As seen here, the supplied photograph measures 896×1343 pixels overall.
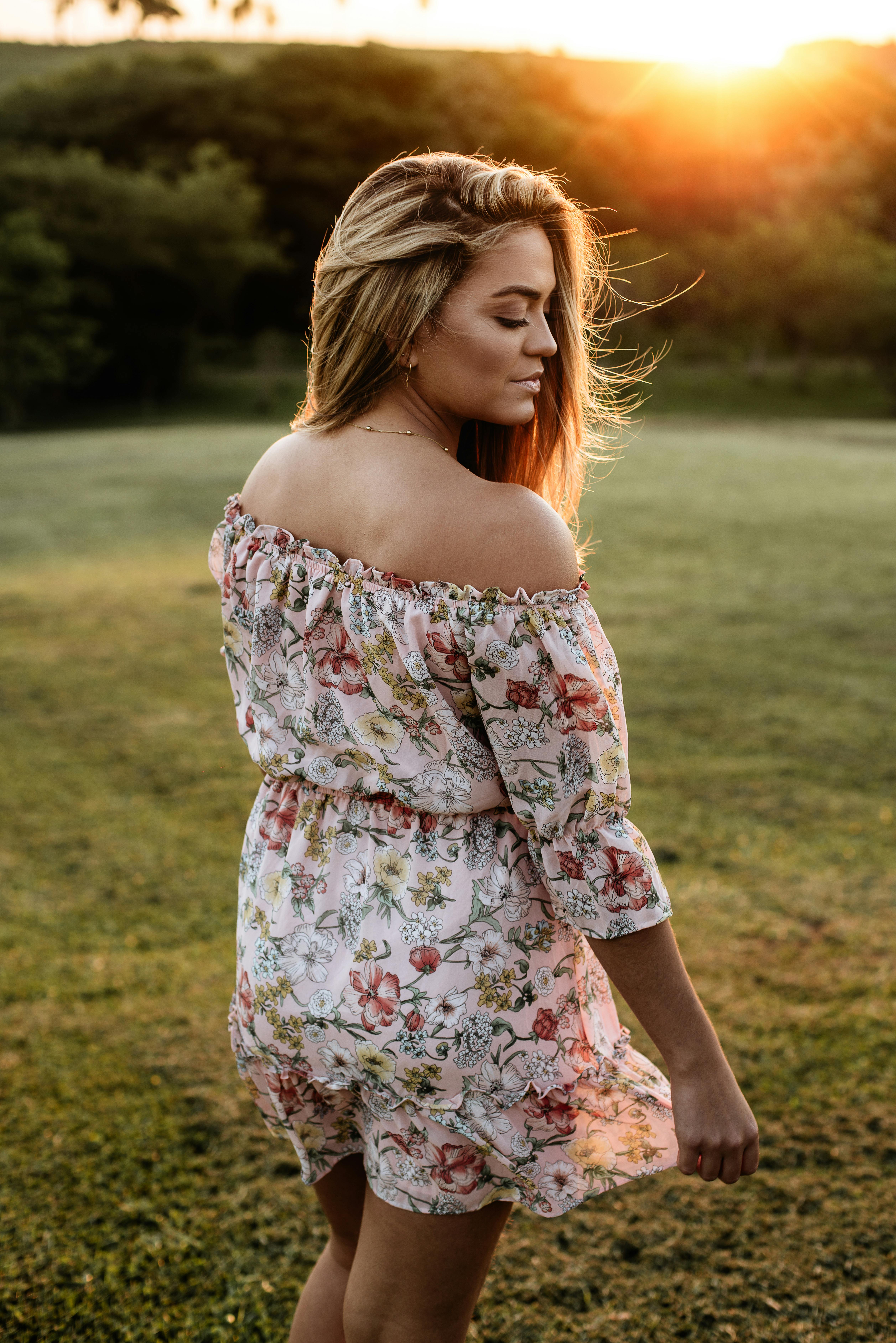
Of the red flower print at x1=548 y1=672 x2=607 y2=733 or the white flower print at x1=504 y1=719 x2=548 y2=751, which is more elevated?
the red flower print at x1=548 y1=672 x2=607 y2=733

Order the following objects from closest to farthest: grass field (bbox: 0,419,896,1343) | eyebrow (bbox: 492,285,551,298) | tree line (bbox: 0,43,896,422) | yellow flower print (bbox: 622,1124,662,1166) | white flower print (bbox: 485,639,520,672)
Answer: white flower print (bbox: 485,639,520,672), eyebrow (bbox: 492,285,551,298), yellow flower print (bbox: 622,1124,662,1166), grass field (bbox: 0,419,896,1343), tree line (bbox: 0,43,896,422)

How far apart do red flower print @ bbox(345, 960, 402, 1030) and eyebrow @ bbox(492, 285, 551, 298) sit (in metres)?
0.81

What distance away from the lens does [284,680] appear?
142cm

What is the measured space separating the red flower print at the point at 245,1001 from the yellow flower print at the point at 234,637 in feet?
1.43

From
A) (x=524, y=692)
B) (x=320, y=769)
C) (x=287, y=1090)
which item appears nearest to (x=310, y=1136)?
(x=287, y=1090)

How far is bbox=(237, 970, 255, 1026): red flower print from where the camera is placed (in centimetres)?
148

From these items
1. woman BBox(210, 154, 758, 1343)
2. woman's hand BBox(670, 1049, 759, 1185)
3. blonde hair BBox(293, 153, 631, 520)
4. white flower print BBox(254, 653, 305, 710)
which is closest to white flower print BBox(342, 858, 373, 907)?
woman BBox(210, 154, 758, 1343)

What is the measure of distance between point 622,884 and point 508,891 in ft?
0.49

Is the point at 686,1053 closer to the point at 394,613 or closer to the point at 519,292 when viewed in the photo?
the point at 394,613

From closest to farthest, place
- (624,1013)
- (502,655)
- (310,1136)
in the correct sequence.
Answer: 1. (502,655)
2. (310,1136)
3. (624,1013)

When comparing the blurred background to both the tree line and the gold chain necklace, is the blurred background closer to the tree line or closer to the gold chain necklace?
the gold chain necklace

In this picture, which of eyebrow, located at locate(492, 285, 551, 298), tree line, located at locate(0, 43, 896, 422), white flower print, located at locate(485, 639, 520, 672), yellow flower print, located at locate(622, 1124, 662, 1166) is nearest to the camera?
white flower print, located at locate(485, 639, 520, 672)

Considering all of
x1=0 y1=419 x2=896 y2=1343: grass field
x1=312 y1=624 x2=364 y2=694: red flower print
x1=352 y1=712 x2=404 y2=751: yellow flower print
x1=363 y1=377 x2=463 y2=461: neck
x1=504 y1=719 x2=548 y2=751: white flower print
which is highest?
x1=363 y1=377 x2=463 y2=461: neck

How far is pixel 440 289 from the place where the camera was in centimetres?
129
